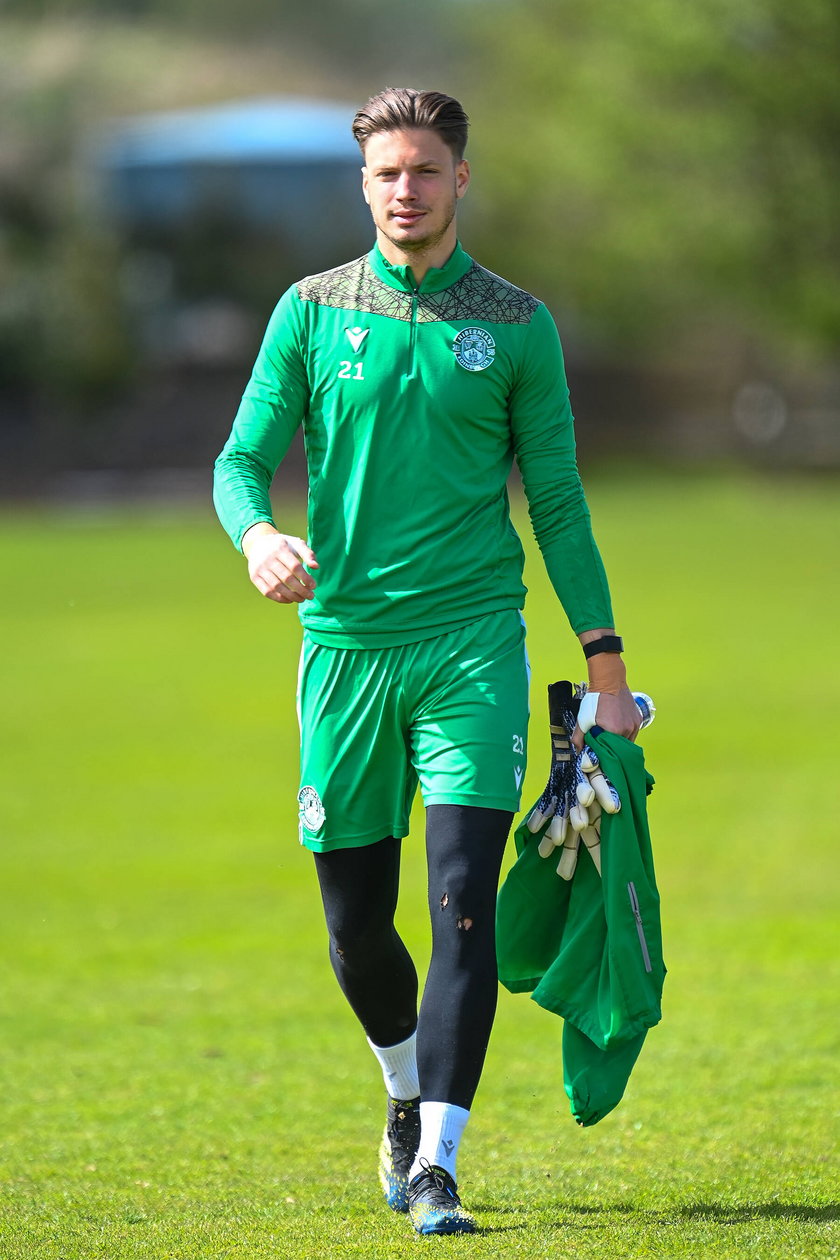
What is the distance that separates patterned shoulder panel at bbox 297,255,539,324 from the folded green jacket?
3.46 feet

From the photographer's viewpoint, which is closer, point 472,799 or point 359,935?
point 472,799

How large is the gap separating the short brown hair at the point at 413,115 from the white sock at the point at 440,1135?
2.25m

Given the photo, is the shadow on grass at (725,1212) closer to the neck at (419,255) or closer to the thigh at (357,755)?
the thigh at (357,755)

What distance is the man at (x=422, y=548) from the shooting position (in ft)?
14.2

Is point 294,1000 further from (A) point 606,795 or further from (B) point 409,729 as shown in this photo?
(A) point 606,795

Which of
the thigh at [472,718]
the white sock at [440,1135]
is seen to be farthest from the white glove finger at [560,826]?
the white sock at [440,1135]

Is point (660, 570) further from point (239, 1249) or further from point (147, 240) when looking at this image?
point (147, 240)

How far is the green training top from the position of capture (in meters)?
4.40

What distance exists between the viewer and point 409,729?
448 centimetres

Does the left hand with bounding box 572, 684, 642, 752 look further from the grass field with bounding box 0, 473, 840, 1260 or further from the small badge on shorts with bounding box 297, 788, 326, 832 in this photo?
the grass field with bounding box 0, 473, 840, 1260

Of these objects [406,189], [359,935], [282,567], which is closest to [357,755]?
[359,935]

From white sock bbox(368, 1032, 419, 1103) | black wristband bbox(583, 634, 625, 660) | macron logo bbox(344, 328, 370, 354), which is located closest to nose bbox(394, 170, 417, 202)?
macron logo bbox(344, 328, 370, 354)

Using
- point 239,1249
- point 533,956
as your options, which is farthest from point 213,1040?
point 239,1249

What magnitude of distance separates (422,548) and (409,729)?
0.44m
